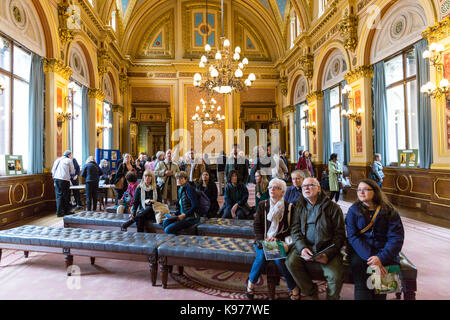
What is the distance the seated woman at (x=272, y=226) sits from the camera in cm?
251

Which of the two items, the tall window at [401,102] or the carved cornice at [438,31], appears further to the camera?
the tall window at [401,102]

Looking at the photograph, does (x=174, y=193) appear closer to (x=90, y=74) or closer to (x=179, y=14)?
(x=90, y=74)

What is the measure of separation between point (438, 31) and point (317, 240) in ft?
17.9

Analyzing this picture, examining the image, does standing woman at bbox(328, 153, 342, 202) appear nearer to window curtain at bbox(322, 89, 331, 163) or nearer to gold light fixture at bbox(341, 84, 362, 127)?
gold light fixture at bbox(341, 84, 362, 127)

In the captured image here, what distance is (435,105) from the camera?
5.54m

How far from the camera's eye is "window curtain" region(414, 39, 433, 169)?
5902 millimetres

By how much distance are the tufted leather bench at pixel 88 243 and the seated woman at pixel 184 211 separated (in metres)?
0.44

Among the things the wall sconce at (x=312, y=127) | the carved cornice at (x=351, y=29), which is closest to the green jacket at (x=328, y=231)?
the carved cornice at (x=351, y=29)

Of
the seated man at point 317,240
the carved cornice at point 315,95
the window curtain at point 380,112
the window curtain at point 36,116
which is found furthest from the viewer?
the carved cornice at point 315,95

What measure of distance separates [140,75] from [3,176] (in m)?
9.98

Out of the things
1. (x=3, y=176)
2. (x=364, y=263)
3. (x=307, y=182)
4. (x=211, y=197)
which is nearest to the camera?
(x=364, y=263)

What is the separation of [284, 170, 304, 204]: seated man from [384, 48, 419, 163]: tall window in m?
4.64

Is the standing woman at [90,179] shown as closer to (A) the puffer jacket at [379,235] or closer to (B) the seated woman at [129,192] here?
(B) the seated woman at [129,192]

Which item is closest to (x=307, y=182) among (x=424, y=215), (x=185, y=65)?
(x=424, y=215)
